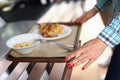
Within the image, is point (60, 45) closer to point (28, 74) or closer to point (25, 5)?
point (28, 74)

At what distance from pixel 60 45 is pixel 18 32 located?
0.28m

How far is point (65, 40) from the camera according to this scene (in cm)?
85

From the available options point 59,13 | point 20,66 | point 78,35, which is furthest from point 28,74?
point 59,13

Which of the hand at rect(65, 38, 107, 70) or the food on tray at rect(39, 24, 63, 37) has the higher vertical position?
the hand at rect(65, 38, 107, 70)

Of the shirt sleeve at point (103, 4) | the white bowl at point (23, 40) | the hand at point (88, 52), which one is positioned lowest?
the shirt sleeve at point (103, 4)

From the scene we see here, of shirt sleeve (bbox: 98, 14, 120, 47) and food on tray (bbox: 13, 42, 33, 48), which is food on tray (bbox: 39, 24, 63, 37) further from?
shirt sleeve (bbox: 98, 14, 120, 47)

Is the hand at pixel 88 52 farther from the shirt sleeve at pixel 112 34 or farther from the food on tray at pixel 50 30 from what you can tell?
the food on tray at pixel 50 30

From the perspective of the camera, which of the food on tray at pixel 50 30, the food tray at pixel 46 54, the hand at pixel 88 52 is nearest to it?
the hand at pixel 88 52

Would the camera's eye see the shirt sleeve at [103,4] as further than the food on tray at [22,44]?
Yes

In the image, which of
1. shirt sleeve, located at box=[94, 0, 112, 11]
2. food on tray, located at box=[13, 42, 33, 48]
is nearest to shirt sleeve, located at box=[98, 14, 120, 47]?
food on tray, located at box=[13, 42, 33, 48]

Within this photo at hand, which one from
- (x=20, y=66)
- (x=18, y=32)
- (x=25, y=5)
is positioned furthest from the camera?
(x=25, y=5)

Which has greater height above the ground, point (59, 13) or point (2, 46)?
point (2, 46)

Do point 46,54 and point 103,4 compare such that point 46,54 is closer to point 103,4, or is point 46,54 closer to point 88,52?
point 88,52

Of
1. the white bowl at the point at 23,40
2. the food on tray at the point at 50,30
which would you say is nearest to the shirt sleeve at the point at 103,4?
the food on tray at the point at 50,30
